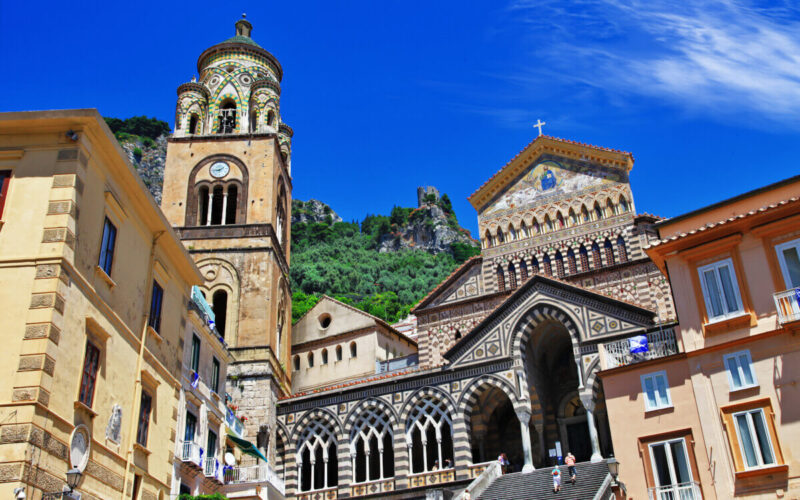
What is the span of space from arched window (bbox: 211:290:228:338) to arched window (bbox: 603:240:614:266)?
16.4m

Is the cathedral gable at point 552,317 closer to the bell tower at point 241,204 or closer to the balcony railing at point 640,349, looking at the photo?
the balcony railing at point 640,349

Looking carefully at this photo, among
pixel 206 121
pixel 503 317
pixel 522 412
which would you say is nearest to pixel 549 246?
pixel 503 317

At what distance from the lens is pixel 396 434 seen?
94.3 ft

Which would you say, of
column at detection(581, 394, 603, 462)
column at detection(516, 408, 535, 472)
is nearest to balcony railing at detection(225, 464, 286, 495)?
column at detection(516, 408, 535, 472)

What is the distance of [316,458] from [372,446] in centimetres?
247

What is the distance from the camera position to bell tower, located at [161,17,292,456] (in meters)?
32.0

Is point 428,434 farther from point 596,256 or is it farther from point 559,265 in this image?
point 596,256

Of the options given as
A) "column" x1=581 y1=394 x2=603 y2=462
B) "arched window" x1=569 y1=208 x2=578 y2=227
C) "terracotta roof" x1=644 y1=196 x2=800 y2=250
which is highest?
"arched window" x1=569 y1=208 x2=578 y2=227

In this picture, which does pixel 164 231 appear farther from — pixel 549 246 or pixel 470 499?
pixel 549 246

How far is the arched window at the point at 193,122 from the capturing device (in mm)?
38531

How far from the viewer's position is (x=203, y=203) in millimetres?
36625

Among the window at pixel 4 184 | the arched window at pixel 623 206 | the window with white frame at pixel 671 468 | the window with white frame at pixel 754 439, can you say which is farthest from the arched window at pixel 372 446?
the window at pixel 4 184

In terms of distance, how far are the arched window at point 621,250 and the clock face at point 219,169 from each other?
60.1 ft

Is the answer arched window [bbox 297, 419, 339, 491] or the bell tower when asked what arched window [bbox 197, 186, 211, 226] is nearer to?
the bell tower
